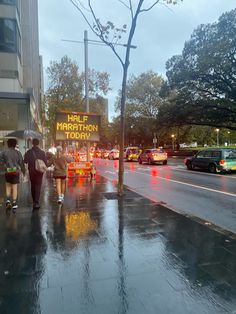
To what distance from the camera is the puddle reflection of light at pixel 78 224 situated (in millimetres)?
5863

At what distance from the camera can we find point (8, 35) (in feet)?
78.7

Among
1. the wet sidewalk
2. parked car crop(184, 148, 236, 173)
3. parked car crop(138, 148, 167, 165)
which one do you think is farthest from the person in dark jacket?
parked car crop(138, 148, 167, 165)

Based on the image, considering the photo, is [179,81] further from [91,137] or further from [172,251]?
[172,251]

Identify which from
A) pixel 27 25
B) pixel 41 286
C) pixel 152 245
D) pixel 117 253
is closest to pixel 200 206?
pixel 152 245

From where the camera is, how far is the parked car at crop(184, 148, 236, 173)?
20.1 metres

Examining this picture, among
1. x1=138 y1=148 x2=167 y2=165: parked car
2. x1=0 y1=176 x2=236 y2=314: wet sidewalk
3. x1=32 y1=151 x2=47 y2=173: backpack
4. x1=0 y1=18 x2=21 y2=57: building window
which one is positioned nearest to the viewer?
x1=0 y1=176 x2=236 y2=314: wet sidewalk

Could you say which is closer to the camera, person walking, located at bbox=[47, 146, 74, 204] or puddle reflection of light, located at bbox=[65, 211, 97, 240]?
puddle reflection of light, located at bbox=[65, 211, 97, 240]

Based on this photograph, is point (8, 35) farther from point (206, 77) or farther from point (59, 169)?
point (206, 77)

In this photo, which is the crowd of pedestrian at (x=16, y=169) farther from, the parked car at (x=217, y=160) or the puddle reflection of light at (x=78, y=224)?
the parked car at (x=217, y=160)

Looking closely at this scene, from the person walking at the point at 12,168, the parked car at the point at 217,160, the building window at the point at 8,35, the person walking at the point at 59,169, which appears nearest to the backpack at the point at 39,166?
the person walking at the point at 12,168

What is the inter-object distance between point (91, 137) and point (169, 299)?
486 inches

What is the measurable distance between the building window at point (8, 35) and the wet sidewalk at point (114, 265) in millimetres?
20157

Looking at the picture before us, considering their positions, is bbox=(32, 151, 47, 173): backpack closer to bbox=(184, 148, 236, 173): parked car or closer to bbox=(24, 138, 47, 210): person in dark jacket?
bbox=(24, 138, 47, 210): person in dark jacket

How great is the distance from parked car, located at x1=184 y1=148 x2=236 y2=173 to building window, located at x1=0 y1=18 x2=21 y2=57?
16.2 metres
